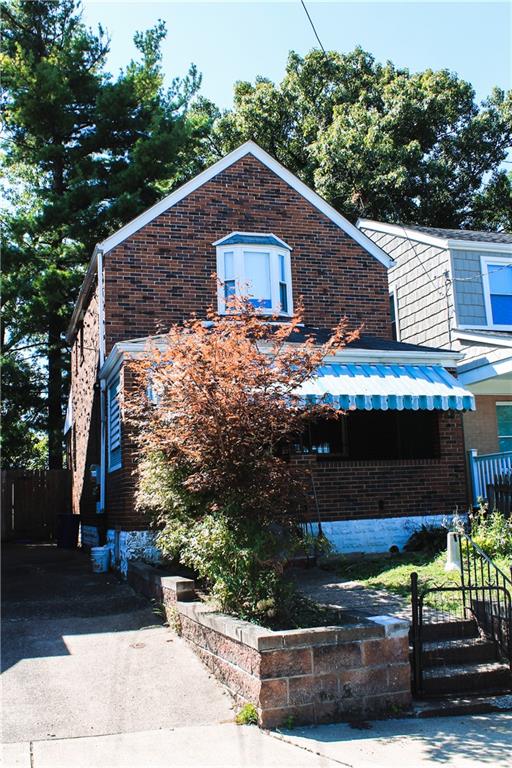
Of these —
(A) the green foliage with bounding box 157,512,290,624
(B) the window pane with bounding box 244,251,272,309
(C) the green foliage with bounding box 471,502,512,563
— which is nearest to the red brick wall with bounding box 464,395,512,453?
(C) the green foliage with bounding box 471,502,512,563

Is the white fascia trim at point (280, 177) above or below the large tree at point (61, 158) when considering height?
below

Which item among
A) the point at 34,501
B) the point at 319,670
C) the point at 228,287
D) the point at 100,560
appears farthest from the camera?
the point at 34,501

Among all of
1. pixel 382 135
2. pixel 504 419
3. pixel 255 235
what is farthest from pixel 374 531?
pixel 382 135

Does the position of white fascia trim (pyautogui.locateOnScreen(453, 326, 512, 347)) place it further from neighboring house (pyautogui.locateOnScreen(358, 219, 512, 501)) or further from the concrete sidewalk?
the concrete sidewalk

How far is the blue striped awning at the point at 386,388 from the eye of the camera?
11984mm

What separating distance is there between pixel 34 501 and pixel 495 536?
49.8 feet

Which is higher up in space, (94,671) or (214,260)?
(214,260)

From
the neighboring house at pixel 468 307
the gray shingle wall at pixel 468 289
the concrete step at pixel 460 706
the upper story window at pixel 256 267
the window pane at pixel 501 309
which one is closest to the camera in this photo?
the concrete step at pixel 460 706

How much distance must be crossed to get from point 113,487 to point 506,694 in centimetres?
843

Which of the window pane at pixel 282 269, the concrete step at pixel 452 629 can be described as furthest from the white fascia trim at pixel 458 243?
the concrete step at pixel 452 629

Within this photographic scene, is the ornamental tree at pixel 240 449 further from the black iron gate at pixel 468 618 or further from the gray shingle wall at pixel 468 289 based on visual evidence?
the gray shingle wall at pixel 468 289

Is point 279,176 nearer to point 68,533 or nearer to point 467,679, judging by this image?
point 68,533

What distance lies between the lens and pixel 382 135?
31484mm

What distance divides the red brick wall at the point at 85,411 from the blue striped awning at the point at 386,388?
5.50 meters
